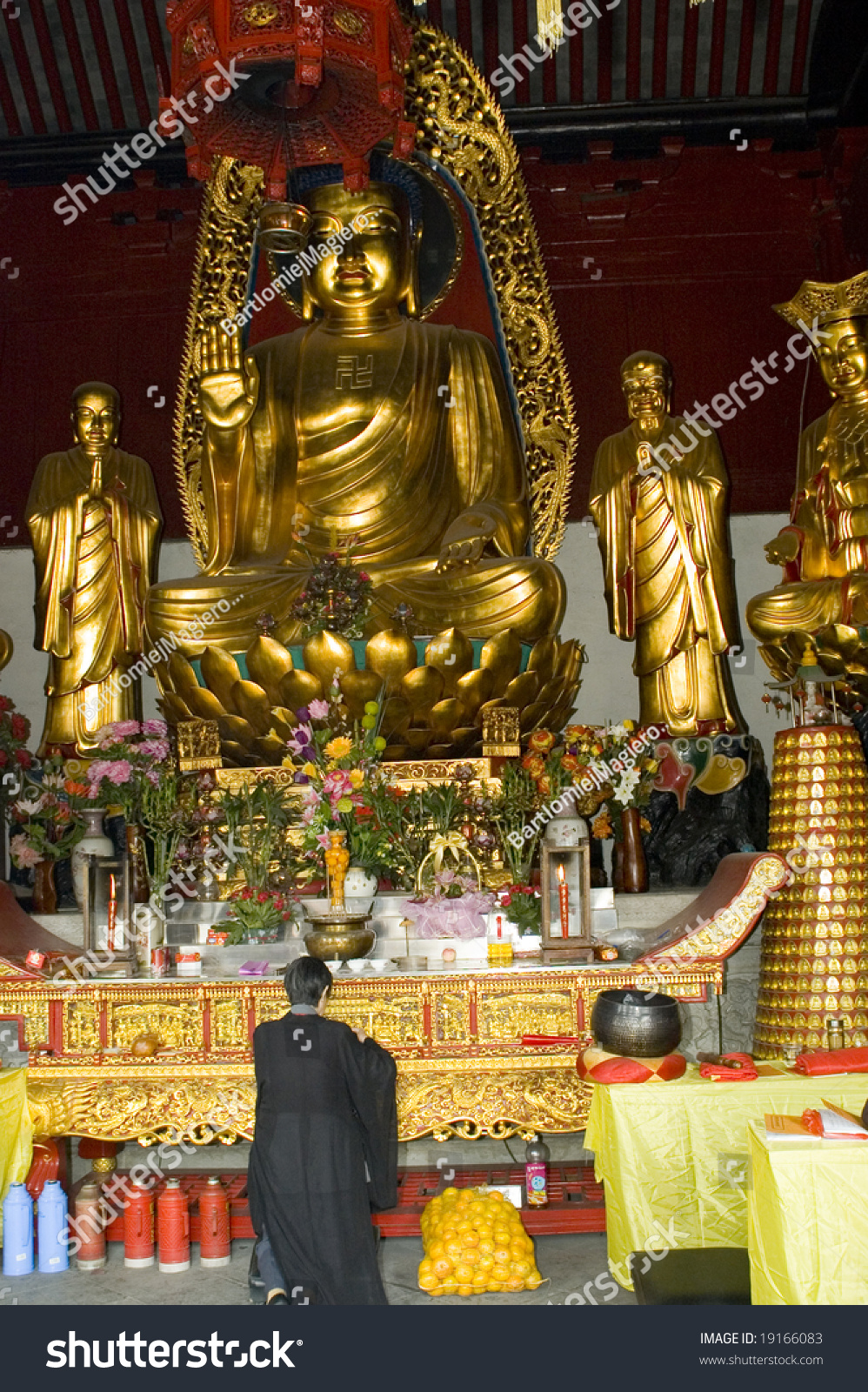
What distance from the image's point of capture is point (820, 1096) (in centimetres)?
297

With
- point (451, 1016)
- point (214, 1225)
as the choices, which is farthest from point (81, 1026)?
point (451, 1016)

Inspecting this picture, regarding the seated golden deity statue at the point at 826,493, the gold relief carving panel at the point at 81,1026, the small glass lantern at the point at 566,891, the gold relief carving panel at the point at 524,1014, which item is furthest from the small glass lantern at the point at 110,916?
the seated golden deity statue at the point at 826,493

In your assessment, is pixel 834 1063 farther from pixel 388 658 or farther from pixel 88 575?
pixel 88 575

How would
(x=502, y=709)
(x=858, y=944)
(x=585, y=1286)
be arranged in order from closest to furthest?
(x=585, y=1286), (x=858, y=944), (x=502, y=709)

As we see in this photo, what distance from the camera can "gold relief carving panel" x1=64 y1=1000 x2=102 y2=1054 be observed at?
12.7 feet

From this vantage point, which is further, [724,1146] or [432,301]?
[432,301]

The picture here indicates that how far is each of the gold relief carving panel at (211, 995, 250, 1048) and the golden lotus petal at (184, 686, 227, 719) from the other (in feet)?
6.65

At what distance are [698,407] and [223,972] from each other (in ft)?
14.0

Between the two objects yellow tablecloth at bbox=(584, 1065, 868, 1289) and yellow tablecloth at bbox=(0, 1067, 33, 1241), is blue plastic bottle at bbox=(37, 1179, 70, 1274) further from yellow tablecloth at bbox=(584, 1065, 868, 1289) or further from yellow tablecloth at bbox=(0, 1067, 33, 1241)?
yellow tablecloth at bbox=(584, 1065, 868, 1289)

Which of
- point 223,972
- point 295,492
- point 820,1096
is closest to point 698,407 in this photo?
point 295,492

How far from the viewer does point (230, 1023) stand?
3.80 meters

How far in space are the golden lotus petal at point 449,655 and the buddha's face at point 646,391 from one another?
1492 millimetres

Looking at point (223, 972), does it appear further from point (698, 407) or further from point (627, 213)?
point (627, 213)

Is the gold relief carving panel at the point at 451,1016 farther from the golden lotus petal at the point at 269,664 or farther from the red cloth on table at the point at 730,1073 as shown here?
the golden lotus petal at the point at 269,664
